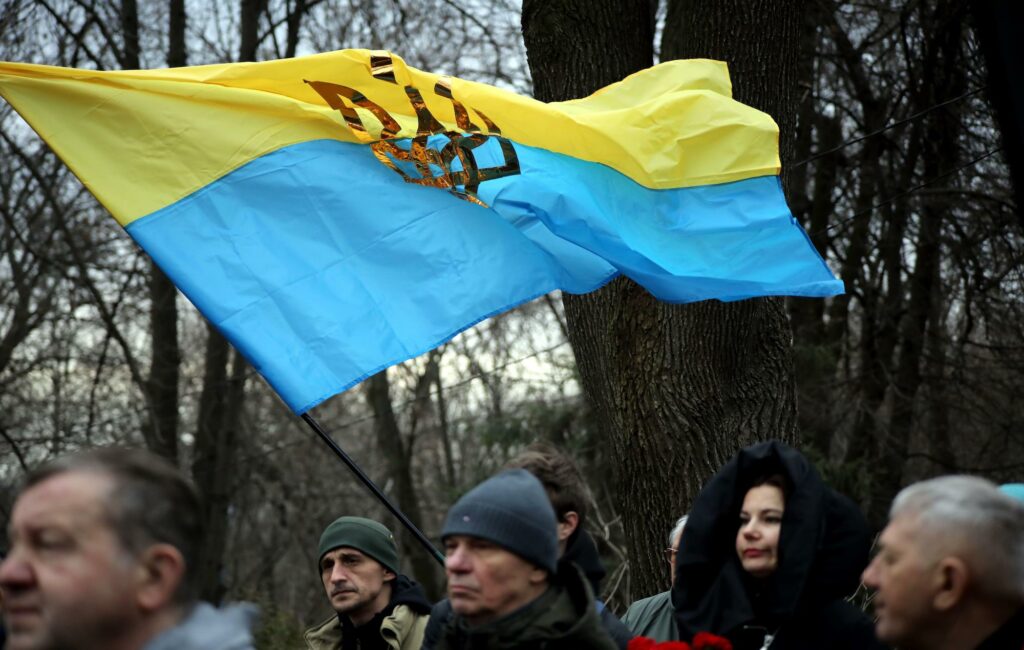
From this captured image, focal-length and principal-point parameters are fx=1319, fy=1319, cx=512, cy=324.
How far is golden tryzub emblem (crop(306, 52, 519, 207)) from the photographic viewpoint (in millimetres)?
5586

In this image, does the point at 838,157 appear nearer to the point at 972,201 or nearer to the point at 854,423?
the point at 972,201

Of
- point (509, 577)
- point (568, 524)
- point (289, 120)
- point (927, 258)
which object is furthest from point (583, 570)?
point (927, 258)

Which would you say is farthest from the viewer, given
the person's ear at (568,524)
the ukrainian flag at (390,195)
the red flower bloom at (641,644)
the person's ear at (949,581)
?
the ukrainian flag at (390,195)

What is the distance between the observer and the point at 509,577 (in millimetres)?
3408

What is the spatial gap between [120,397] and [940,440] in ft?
35.4

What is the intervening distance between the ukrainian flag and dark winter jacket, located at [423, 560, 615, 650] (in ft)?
5.84

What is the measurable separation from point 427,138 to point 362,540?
1.71m

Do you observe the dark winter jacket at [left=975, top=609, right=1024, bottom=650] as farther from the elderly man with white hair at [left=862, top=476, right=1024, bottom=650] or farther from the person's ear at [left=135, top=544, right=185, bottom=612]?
the person's ear at [left=135, top=544, right=185, bottom=612]

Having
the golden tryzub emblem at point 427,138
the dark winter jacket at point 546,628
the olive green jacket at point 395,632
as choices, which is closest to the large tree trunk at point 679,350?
the golden tryzub emblem at point 427,138

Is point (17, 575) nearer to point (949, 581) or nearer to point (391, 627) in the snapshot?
point (949, 581)

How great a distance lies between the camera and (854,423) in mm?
15555

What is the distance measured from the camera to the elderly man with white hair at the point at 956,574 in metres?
3.12

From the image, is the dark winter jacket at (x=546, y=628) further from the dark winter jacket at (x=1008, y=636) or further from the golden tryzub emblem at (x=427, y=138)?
the golden tryzub emblem at (x=427, y=138)

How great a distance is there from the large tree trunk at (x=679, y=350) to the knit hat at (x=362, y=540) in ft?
7.73
